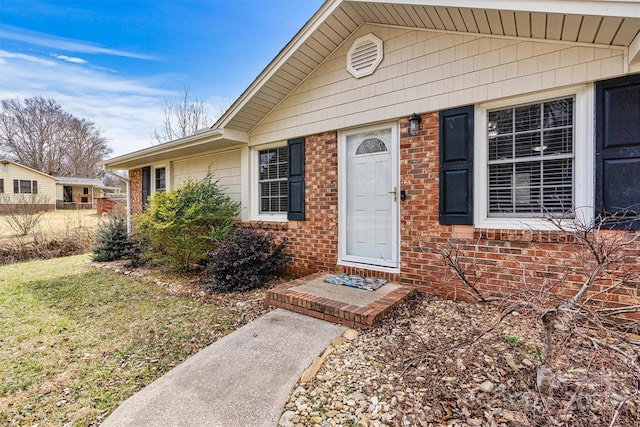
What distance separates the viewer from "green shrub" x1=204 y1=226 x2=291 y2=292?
480cm

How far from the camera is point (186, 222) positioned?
561 centimetres

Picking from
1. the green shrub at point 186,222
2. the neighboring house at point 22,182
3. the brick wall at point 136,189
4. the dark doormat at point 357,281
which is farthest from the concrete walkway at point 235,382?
the neighboring house at point 22,182

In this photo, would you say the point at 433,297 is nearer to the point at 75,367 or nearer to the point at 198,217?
the point at 75,367

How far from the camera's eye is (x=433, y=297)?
3.88 metres

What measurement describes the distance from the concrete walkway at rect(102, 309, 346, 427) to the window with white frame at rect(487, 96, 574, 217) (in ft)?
8.29

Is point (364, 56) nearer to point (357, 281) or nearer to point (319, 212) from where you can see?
point (319, 212)

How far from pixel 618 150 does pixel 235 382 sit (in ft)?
13.3

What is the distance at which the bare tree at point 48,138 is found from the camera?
1193 inches

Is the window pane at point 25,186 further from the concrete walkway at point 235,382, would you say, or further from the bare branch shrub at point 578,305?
the bare branch shrub at point 578,305

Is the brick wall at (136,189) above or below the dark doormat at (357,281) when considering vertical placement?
above

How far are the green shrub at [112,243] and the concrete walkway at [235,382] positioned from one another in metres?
6.47

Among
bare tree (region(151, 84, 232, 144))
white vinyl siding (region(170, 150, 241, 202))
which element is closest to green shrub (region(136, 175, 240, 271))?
white vinyl siding (region(170, 150, 241, 202))

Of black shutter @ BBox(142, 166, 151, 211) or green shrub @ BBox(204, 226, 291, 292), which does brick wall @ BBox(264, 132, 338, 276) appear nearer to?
green shrub @ BBox(204, 226, 291, 292)

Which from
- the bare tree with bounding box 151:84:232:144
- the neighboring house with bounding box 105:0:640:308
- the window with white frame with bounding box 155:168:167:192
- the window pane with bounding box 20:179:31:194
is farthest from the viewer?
the window pane with bounding box 20:179:31:194
